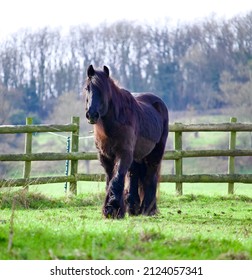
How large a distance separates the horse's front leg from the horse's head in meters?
0.82

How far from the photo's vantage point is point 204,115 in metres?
61.2

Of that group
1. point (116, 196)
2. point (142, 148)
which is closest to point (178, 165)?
point (142, 148)

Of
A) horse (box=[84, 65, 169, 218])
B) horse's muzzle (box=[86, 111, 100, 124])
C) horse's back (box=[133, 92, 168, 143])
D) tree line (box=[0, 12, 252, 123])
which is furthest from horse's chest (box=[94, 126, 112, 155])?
tree line (box=[0, 12, 252, 123])

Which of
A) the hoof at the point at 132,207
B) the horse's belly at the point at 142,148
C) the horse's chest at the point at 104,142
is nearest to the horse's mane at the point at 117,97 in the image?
the horse's chest at the point at 104,142

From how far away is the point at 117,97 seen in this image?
9805mm

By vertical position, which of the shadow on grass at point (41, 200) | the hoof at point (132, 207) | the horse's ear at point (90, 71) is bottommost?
the shadow on grass at point (41, 200)

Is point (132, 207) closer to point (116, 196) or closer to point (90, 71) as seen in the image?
point (116, 196)

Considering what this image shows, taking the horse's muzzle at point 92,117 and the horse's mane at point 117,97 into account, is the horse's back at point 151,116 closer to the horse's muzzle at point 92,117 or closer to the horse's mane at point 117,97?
the horse's mane at point 117,97

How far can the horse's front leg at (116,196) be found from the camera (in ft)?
31.0

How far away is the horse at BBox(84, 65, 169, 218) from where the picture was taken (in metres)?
9.37

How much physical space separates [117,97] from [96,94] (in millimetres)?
639

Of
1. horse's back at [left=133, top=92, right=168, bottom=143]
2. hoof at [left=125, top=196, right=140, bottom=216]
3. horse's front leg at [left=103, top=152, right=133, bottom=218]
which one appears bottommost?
hoof at [left=125, top=196, right=140, bottom=216]

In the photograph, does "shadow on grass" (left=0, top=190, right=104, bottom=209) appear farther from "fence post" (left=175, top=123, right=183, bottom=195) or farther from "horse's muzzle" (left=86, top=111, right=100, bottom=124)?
"horse's muzzle" (left=86, top=111, right=100, bottom=124)
